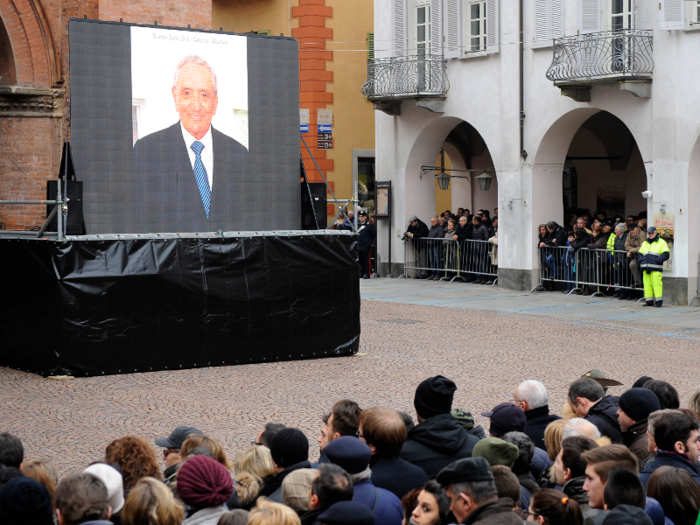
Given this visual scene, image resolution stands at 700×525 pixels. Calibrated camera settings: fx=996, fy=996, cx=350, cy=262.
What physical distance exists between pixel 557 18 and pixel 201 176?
11.5 metres

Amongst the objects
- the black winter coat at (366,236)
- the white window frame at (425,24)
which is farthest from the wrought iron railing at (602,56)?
the black winter coat at (366,236)

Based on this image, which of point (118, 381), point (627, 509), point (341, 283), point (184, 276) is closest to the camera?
point (627, 509)

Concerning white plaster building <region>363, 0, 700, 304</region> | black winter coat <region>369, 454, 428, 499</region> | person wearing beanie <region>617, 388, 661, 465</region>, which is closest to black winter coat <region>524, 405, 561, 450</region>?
person wearing beanie <region>617, 388, 661, 465</region>

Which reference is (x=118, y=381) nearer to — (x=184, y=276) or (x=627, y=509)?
(x=184, y=276)

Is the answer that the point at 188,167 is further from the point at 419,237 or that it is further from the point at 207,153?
the point at 419,237

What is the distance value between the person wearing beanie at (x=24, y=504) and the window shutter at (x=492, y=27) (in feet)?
69.6

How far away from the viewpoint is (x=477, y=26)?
24.9 meters

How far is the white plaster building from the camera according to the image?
66.8ft

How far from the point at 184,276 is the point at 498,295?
435 inches

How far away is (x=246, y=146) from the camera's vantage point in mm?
14711

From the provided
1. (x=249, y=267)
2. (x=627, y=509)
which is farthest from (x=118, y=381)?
(x=627, y=509)

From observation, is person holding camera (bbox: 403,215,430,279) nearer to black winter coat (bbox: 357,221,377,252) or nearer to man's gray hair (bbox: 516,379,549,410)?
black winter coat (bbox: 357,221,377,252)

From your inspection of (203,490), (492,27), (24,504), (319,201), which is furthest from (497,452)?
(492,27)

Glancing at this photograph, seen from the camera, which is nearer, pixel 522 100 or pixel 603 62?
pixel 603 62
